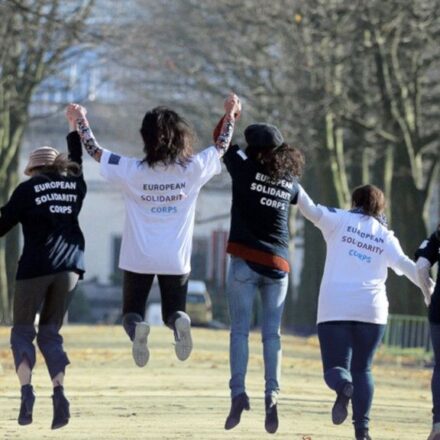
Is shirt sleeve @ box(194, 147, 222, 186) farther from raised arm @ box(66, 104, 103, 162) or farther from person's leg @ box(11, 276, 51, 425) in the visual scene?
person's leg @ box(11, 276, 51, 425)

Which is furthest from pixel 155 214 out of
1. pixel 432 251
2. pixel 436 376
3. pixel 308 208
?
pixel 436 376

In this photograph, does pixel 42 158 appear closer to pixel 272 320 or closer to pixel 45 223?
pixel 45 223

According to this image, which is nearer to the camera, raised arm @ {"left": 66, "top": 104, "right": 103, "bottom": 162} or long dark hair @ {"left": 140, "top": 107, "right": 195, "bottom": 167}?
long dark hair @ {"left": 140, "top": 107, "right": 195, "bottom": 167}

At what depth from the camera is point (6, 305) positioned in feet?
129

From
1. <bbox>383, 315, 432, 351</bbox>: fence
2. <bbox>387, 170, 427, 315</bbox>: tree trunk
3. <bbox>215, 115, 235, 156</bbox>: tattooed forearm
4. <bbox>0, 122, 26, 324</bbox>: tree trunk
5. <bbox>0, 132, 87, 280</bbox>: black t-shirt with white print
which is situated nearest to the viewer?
<bbox>0, 132, 87, 280</bbox>: black t-shirt with white print

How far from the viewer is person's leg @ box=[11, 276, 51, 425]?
1184cm

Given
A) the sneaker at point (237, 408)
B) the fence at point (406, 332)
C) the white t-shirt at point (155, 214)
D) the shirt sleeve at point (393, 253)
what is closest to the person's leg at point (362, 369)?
the shirt sleeve at point (393, 253)

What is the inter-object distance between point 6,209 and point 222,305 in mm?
49942

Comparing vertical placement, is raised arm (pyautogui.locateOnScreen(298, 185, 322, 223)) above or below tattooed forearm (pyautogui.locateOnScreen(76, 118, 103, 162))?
below

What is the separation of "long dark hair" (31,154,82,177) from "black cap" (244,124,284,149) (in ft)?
4.11

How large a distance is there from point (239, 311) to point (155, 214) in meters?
0.93

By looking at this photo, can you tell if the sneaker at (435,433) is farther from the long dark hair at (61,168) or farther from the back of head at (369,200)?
the long dark hair at (61,168)

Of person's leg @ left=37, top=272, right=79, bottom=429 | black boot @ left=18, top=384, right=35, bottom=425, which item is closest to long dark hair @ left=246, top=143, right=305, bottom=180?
person's leg @ left=37, top=272, right=79, bottom=429

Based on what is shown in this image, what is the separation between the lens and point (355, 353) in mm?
12391
